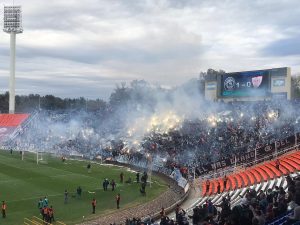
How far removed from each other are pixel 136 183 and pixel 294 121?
1925 centimetres

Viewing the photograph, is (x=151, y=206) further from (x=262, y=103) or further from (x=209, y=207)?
(x=262, y=103)

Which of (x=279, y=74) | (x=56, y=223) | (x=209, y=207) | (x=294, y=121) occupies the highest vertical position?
(x=279, y=74)

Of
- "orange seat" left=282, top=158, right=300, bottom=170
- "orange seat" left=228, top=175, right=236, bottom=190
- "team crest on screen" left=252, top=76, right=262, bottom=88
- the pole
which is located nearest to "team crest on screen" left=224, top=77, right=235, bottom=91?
"team crest on screen" left=252, top=76, right=262, bottom=88

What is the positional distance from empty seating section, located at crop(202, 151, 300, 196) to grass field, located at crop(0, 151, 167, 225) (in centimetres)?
599

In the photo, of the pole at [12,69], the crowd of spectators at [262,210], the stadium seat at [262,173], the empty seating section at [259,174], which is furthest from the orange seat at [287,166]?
the pole at [12,69]

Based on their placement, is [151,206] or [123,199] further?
[123,199]

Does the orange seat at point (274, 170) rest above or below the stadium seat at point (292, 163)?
below

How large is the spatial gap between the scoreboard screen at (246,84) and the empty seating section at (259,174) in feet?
86.6

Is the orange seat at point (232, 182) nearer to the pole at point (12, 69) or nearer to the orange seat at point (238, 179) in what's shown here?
the orange seat at point (238, 179)

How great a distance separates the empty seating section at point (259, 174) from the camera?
30.8m

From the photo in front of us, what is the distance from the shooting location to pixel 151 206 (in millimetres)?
32562

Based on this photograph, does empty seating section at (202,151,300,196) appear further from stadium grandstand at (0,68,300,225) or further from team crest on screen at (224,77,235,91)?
team crest on screen at (224,77,235,91)

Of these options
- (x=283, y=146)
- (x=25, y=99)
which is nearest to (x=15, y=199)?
(x=283, y=146)

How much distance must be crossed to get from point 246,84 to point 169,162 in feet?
77.0
